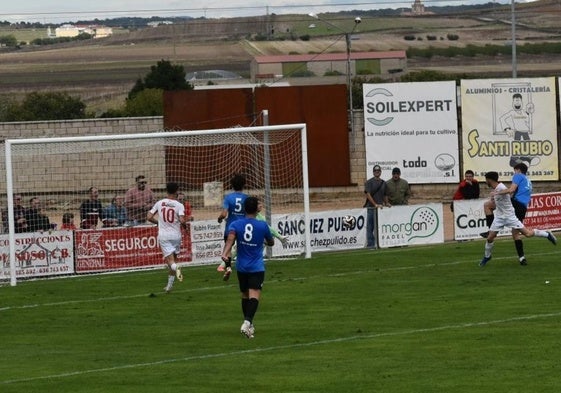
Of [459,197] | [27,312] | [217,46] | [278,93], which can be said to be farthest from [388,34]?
[27,312]

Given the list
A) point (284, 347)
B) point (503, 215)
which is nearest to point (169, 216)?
point (503, 215)

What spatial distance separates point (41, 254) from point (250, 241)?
11.1 meters

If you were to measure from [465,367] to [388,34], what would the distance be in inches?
6049

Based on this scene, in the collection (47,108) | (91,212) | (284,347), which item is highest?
(47,108)

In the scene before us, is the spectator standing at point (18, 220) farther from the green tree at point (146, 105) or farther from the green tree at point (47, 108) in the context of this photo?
the green tree at point (47, 108)

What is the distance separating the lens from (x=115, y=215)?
30.5m

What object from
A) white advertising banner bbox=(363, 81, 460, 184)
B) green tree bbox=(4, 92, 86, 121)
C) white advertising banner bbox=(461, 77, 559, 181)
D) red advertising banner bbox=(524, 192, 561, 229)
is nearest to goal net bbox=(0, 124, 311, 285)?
white advertising banner bbox=(363, 81, 460, 184)

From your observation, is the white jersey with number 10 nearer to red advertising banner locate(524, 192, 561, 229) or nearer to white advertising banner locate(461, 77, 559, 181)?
red advertising banner locate(524, 192, 561, 229)

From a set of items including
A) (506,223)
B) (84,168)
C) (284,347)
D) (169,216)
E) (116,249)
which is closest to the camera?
(284,347)

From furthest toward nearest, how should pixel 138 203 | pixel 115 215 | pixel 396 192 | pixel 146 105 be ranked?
pixel 146 105, pixel 396 192, pixel 138 203, pixel 115 215

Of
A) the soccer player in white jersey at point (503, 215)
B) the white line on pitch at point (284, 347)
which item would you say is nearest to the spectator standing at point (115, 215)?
the soccer player in white jersey at point (503, 215)

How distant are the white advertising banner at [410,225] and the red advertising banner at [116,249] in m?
5.59

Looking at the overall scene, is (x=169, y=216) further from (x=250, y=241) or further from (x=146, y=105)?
(x=146, y=105)

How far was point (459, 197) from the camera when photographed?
35.2 metres
